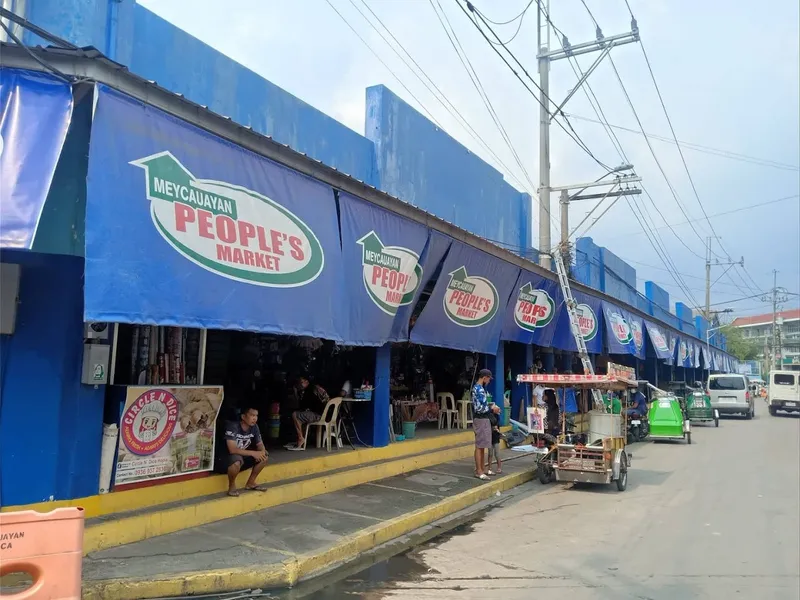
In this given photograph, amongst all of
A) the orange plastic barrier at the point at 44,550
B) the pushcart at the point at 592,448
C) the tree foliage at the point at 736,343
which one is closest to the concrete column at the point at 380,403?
the pushcart at the point at 592,448

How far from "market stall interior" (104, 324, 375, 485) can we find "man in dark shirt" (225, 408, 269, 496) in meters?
0.16

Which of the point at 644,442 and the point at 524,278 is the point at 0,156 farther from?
the point at 644,442

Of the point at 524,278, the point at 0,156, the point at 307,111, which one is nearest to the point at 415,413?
the point at 524,278

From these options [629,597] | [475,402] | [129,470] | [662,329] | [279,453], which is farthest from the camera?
[662,329]

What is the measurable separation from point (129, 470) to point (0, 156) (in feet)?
11.3

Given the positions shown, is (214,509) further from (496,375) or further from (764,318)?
(764,318)

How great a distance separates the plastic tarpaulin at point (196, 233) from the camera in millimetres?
5422

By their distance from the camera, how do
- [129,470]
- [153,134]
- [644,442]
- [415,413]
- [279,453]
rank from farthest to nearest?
[644,442]
[415,413]
[279,453]
[129,470]
[153,134]

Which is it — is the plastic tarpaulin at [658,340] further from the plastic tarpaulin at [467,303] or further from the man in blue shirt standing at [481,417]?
the man in blue shirt standing at [481,417]

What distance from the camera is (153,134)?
5.95m

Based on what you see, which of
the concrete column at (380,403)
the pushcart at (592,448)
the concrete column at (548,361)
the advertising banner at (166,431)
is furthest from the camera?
the concrete column at (548,361)

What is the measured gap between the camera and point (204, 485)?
7.47 metres

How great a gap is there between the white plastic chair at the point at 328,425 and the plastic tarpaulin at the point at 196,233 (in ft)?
8.48

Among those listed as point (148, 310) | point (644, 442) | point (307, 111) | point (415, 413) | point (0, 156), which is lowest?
point (644, 442)
